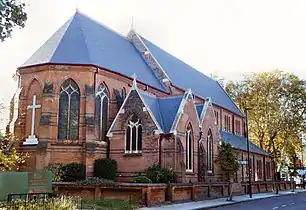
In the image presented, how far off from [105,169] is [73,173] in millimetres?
2308

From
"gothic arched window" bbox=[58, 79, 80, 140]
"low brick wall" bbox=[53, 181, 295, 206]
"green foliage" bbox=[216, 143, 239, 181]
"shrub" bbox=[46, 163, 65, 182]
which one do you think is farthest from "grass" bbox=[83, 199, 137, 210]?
"green foliage" bbox=[216, 143, 239, 181]

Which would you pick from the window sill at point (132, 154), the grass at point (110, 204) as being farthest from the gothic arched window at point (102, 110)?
the grass at point (110, 204)

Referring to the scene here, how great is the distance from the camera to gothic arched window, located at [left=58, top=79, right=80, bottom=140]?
30375 millimetres

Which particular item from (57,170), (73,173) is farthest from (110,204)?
(57,170)

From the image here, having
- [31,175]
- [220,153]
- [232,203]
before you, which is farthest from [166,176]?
[31,175]

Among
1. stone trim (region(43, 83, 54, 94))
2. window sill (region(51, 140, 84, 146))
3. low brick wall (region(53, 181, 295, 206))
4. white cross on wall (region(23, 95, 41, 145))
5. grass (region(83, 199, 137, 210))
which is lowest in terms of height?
grass (region(83, 199, 137, 210))

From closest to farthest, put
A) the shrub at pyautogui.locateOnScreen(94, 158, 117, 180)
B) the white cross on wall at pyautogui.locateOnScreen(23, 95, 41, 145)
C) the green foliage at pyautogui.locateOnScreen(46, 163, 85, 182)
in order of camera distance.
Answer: the green foliage at pyautogui.locateOnScreen(46, 163, 85, 182) → the shrub at pyautogui.locateOnScreen(94, 158, 117, 180) → the white cross on wall at pyautogui.locateOnScreen(23, 95, 41, 145)

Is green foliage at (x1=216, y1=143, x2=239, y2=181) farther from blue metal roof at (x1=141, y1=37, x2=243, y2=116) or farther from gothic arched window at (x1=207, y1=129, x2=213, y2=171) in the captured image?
blue metal roof at (x1=141, y1=37, x2=243, y2=116)

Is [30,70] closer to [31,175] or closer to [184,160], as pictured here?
[184,160]

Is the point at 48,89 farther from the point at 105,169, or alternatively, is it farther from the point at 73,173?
A: the point at 105,169

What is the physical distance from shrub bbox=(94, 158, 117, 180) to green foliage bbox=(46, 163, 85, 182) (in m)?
1.12

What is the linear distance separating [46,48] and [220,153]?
55.7ft

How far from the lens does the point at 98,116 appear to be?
1232 inches

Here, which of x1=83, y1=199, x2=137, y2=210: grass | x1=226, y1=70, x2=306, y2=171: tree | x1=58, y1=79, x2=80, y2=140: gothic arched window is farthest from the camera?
x1=226, y1=70, x2=306, y2=171: tree
